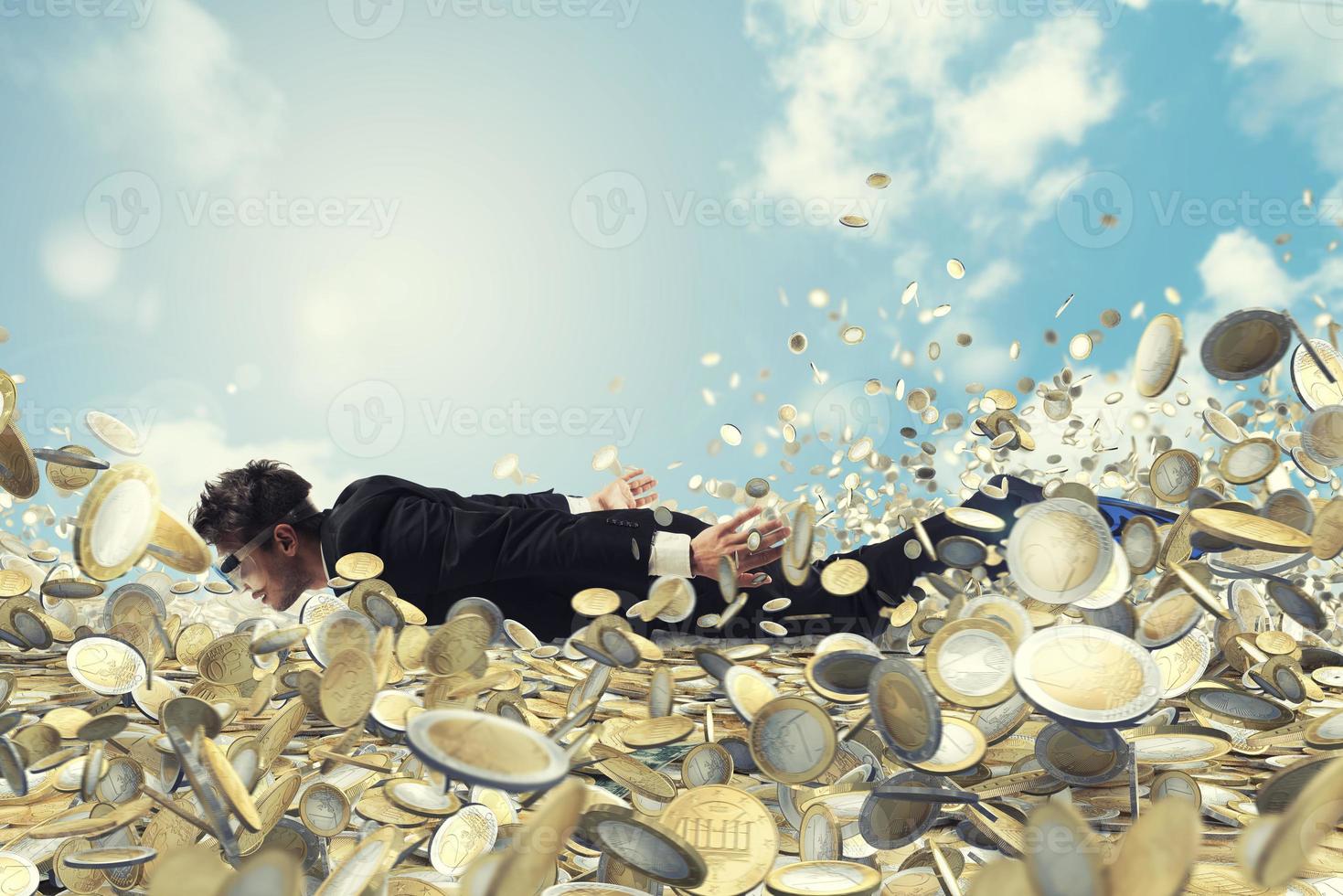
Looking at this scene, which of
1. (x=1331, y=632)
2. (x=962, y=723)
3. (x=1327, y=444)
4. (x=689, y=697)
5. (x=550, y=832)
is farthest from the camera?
(x=1331, y=632)

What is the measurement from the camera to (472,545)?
229 cm

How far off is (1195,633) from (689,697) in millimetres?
830

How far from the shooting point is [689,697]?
153 centimetres

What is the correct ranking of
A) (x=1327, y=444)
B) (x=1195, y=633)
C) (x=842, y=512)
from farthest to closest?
(x=842, y=512), (x=1327, y=444), (x=1195, y=633)

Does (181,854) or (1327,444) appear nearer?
(181,854)

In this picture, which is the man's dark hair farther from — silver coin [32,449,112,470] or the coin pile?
silver coin [32,449,112,470]

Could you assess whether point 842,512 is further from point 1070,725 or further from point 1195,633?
point 1070,725

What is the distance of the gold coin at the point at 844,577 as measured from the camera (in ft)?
6.77

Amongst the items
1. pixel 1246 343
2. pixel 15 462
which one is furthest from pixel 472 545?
pixel 1246 343

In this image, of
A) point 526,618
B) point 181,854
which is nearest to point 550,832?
point 181,854

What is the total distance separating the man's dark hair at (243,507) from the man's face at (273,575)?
8 centimetres

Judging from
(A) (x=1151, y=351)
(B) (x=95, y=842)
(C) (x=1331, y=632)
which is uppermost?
(A) (x=1151, y=351)

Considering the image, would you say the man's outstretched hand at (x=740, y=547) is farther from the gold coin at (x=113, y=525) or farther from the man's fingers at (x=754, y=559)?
the gold coin at (x=113, y=525)

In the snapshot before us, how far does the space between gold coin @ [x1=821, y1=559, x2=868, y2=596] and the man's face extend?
1.73 m
